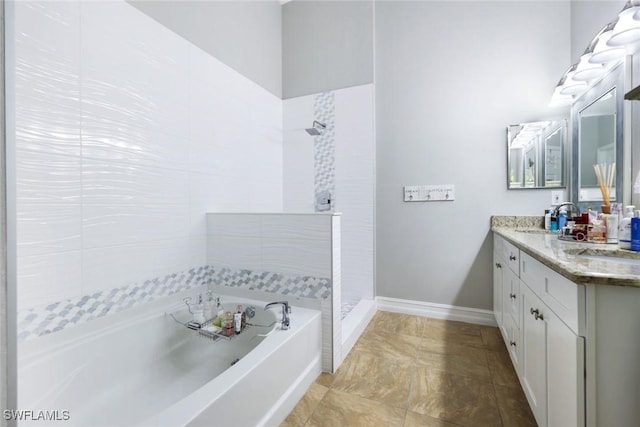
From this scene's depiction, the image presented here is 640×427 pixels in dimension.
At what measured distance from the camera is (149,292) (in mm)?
1595

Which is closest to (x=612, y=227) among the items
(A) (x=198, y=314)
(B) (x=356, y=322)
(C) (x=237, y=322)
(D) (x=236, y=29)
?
(B) (x=356, y=322)

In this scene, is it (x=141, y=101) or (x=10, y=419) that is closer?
(x=10, y=419)

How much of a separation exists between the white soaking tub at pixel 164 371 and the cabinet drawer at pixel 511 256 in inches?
46.6

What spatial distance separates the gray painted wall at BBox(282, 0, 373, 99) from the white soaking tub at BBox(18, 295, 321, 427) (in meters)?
2.30

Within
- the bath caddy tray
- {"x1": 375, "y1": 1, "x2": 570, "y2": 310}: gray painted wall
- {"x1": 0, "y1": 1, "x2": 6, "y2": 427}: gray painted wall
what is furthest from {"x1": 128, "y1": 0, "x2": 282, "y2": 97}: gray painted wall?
the bath caddy tray

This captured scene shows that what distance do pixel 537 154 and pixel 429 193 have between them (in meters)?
0.86

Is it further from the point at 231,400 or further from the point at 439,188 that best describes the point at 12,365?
the point at 439,188

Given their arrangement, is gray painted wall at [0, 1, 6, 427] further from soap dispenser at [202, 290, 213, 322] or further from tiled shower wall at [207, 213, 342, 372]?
tiled shower wall at [207, 213, 342, 372]

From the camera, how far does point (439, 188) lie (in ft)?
8.08

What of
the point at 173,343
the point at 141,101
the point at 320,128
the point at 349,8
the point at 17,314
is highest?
the point at 349,8

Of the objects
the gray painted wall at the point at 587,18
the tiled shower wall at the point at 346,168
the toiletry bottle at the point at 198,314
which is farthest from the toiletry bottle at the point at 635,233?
the toiletry bottle at the point at 198,314

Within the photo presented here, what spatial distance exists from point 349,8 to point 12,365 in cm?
347

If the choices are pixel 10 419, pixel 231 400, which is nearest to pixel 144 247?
pixel 10 419

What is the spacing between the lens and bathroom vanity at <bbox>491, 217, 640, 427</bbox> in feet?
2.51
